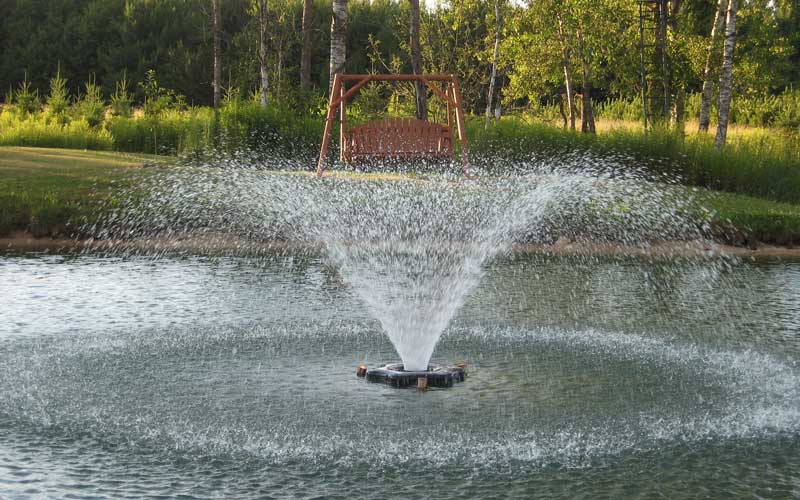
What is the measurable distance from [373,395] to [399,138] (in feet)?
35.5

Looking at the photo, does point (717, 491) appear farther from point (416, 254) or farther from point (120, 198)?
point (120, 198)

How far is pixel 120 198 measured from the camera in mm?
15727

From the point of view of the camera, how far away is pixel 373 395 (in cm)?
713

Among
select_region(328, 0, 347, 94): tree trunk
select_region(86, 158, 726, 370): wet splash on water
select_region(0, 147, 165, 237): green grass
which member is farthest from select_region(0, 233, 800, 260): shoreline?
select_region(328, 0, 347, 94): tree trunk

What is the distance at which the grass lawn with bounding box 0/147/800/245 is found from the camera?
578 inches

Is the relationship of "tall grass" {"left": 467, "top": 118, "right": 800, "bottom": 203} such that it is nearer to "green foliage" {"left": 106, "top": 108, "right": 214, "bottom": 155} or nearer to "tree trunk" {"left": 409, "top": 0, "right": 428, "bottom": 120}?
"tree trunk" {"left": 409, "top": 0, "right": 428, "bottom": 120}

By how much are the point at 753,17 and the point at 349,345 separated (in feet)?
80.6

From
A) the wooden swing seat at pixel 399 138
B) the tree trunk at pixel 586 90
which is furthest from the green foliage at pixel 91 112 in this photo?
the tree trunk at pixel 586 90

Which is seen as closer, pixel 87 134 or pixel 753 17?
pixel 87 134

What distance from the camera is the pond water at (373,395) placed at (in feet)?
18.5

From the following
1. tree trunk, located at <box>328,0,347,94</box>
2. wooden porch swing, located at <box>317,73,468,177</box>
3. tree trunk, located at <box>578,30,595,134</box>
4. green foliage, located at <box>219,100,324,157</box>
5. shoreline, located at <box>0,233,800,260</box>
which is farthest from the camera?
tree trunk, located at <box>578,30,595,134</box>

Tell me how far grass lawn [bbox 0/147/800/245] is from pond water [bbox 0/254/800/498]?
2991 mm

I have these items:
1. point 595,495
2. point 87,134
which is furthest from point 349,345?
point 87,134

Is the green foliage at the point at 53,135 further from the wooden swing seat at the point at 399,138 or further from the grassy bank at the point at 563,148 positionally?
the wooden swing seat at the point at 399,138
